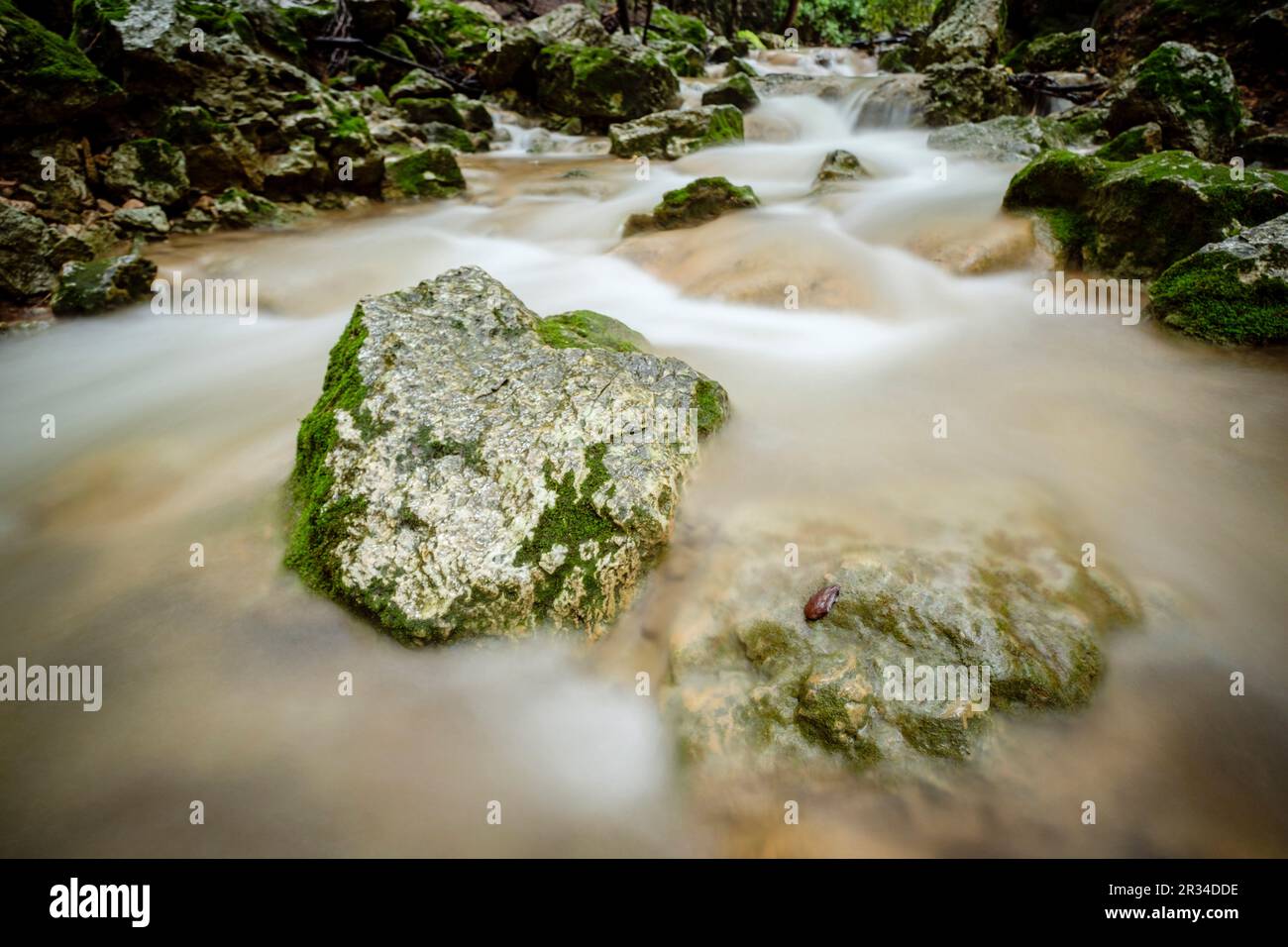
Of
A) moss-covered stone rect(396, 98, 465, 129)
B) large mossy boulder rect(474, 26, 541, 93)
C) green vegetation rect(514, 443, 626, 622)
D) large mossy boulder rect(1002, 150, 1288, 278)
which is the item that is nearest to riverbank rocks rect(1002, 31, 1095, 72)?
large mossy boulder rect(474, 26, 541, 93)

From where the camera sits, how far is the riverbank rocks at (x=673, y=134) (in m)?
12.0

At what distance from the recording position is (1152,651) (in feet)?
7.34

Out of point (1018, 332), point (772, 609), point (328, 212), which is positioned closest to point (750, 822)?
point (772, 609)

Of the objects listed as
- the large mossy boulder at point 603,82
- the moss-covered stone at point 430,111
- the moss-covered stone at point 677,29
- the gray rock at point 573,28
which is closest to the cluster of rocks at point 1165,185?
the large mossy boulder at point 603,82

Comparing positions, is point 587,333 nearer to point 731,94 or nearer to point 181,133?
point 181,133

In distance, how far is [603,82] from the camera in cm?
1395

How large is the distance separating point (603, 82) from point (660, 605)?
1523cm
